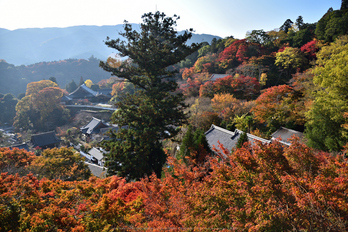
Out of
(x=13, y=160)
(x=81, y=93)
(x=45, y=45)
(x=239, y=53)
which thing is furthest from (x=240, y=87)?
(x=45, y=45)

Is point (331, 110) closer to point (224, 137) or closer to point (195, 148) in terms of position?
point (224, 137)

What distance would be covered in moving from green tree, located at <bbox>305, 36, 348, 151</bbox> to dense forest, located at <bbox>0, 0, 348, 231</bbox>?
60 mm

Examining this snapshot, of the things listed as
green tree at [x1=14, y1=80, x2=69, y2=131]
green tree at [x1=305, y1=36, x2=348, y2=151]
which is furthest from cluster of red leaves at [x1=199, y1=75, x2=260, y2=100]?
green tree at [x1=14, y1=80, x2=69, y2=131]

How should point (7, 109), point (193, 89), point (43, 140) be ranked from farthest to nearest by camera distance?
1. point (7, 109)
2. point (193, 89)
3. point (43, 140)

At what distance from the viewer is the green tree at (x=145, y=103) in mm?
9430

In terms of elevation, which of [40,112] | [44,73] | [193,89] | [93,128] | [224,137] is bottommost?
[93,128]

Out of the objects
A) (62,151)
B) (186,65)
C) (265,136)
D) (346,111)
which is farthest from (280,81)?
(62,151)

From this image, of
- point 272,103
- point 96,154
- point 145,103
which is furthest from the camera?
point 96,154

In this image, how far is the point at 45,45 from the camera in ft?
524

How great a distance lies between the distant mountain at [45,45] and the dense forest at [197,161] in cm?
11919

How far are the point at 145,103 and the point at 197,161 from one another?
480 cm

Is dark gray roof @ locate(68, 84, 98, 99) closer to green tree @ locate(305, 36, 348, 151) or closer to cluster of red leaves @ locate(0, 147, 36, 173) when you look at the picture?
cluster of red leaves @ locate(0, 147, 36, 173)

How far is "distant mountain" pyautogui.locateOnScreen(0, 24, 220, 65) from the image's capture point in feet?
446

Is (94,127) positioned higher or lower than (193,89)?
lower
